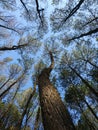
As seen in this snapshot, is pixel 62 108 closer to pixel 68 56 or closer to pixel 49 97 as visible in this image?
pixel 49 97

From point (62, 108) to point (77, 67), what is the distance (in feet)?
36.7

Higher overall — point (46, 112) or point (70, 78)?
point (46, 112)

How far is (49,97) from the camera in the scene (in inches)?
159

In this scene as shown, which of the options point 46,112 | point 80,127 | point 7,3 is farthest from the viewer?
point 80,127

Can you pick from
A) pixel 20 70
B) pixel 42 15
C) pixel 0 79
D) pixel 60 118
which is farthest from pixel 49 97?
pixel 0 79

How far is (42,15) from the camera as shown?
363 inches

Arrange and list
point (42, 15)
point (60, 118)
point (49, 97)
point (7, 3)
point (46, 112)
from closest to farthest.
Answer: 1. point (60, 118)
2. point (46, 112)
3. point (49, 97)
4. point (42, 15)
5. point (7, 3)

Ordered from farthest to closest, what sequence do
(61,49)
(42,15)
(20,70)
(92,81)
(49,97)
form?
(20,70)
(61,49)
(92,81)
(42,15)
(49,97)

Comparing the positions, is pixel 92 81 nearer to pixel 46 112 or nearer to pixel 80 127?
pixel 80 127

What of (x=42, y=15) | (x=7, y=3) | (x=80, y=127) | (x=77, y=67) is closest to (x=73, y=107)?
(x=80, y=127)

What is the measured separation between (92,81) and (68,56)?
4.03 m

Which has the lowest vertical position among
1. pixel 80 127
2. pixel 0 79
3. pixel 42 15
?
pixel 80 127

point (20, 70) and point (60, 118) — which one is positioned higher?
point (60, 118)

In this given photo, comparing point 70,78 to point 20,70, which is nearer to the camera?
point 70,78
